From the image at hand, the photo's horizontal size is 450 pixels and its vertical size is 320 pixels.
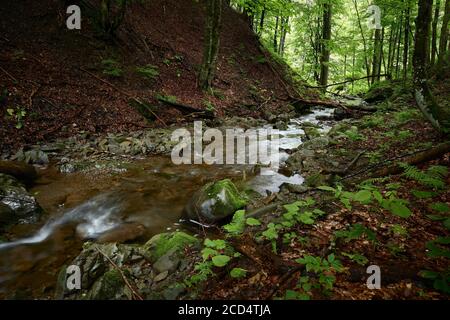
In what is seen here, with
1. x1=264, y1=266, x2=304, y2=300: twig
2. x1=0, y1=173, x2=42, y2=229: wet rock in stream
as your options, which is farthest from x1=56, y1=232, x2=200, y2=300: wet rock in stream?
x1=0, y1=173, x2=42, y2=229: wet rock in stream

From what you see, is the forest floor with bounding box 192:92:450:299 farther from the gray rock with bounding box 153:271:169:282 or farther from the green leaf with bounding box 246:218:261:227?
the gray rock with bounding box 153:271:169:282

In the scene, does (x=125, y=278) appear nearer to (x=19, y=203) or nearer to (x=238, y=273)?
(x=238, y=273)

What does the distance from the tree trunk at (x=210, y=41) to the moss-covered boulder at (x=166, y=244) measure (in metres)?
10.6

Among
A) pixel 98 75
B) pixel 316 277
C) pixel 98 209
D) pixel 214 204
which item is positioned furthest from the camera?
pixel 98 75

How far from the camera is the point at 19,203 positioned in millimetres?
4988

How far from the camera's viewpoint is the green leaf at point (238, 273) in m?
3.05

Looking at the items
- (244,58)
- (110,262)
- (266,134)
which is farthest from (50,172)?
(244,58)

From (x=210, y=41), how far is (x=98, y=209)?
9.86 meters

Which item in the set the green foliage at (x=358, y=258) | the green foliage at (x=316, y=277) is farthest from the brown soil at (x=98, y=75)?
the green foliage at (x=358, y=258)

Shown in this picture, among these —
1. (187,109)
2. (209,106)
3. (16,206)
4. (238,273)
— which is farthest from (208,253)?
(209,106)

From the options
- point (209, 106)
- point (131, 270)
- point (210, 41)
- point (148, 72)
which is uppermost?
point (210, 41)

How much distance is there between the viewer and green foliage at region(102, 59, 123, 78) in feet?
36.7
